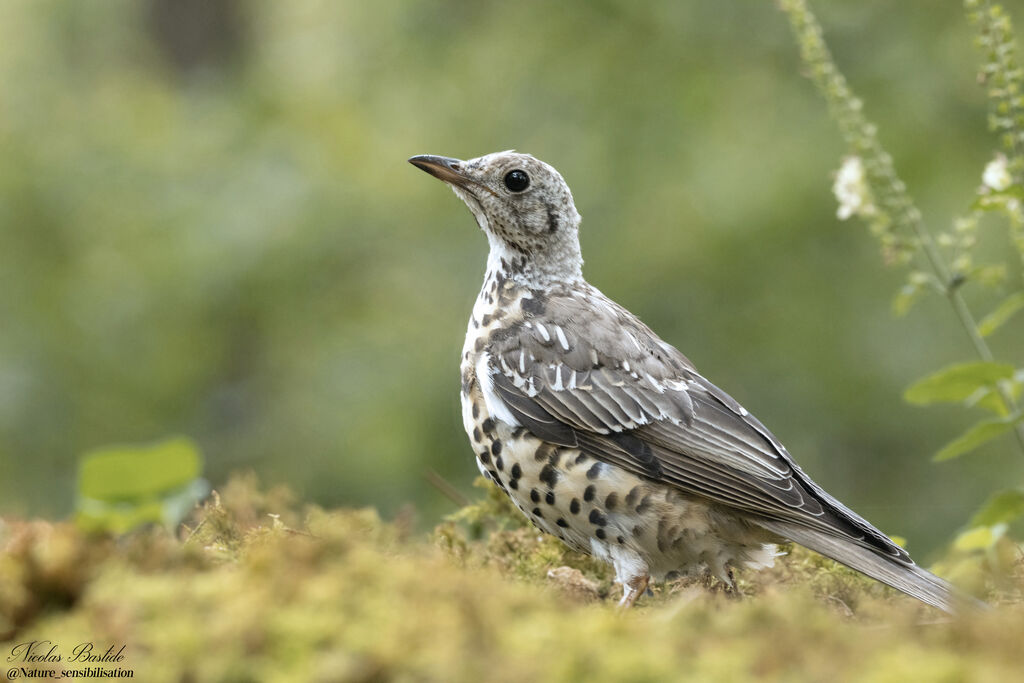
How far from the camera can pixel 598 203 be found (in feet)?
31.3

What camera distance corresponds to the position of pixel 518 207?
205 inches

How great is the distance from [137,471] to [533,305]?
9.23 ft

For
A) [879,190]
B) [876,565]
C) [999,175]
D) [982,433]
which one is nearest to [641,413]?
[876,565]

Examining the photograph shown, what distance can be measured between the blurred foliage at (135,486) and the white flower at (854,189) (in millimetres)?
2762

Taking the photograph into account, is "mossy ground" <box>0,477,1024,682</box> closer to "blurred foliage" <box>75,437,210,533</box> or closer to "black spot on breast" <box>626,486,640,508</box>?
"blurred foliage" <box>75,437,210,533</box>

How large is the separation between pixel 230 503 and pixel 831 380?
22.4 feet

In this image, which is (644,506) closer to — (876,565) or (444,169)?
(876,565)

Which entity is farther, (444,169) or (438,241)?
(438,241)

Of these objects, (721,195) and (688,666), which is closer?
(688,666)

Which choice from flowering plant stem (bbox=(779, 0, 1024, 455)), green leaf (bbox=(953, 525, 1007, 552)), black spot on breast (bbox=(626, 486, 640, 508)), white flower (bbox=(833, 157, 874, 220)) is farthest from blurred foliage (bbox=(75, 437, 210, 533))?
white flower (bbox=(833, 157, 874, 220))

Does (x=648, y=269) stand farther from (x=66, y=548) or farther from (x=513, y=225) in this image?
(x=66, y=548)

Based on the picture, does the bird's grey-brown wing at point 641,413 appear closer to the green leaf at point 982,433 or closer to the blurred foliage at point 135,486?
the green leaf at point 982,433

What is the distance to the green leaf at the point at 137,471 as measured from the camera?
7.36 feet

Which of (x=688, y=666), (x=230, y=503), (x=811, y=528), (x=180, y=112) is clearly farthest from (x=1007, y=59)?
(x=180, y=112)
